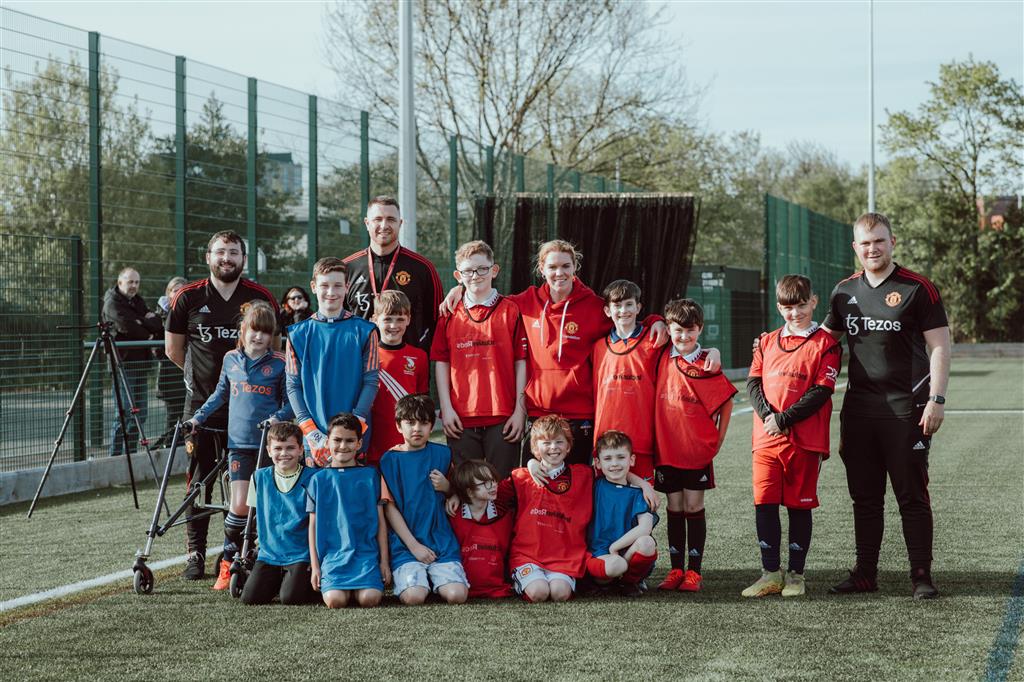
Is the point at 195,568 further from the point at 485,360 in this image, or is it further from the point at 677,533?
the point at 677,533

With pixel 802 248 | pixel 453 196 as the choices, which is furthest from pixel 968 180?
pixel 453 196

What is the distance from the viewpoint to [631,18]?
96.6ft

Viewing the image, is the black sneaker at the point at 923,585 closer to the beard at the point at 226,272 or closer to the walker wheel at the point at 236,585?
the walker wheel at the point at 236,585

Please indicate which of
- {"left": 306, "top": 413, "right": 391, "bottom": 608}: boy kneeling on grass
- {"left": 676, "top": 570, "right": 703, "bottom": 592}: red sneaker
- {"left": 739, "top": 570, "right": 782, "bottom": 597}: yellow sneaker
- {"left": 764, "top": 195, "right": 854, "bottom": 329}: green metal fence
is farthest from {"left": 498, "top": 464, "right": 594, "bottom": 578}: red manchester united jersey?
{"left": 764, "top": 195, "right": 854, "bottom": 329}: green metal fence

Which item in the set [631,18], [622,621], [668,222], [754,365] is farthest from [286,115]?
[631,18]

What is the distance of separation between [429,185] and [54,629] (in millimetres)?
10675

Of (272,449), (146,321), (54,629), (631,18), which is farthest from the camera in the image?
(631,18)

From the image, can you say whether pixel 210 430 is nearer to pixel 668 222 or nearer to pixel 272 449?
pixel 272 449

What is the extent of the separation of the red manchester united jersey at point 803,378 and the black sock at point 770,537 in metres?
0.33

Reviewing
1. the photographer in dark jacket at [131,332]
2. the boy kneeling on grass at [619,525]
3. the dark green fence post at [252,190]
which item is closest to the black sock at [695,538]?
the boy kneeling on grass at [619,525]

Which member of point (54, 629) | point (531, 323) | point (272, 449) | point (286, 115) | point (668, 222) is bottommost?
point (54, 629)

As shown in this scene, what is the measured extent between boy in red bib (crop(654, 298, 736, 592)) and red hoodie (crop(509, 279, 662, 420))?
0.90ft

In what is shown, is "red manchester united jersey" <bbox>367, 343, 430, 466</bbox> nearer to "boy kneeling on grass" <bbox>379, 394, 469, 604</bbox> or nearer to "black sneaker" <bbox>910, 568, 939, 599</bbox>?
"boy kneeling on grass" <bbox>379, 394, 469, 604</bbox>

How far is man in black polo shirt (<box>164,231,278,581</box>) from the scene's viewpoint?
6648mm
